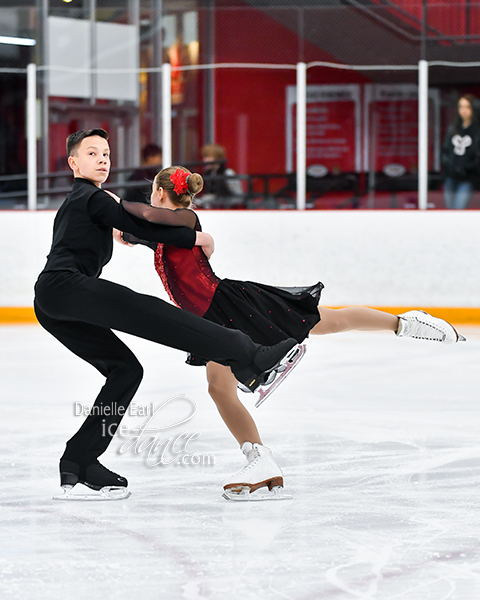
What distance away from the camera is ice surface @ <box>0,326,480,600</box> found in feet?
6.57

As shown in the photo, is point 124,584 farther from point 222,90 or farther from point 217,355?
point 222,90

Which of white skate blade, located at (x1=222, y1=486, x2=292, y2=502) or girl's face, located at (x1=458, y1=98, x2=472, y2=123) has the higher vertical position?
girl's face, located at (x1=458, y1=98, x2=472, y2=123)

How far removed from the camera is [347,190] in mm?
7152

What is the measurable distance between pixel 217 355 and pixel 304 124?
4895mm

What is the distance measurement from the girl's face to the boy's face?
4.96 m

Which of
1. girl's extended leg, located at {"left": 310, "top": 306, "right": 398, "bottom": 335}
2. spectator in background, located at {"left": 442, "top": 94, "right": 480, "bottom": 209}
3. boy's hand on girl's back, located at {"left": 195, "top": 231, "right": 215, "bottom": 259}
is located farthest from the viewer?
spectator in background, located at {"left": 442, "top": 94, "right": 480, "bottom": 209}

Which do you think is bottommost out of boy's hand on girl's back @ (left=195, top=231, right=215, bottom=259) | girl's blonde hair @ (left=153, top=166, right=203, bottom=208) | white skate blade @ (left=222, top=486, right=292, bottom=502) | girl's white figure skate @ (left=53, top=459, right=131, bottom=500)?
white skate blade @ (left=222, top=486, right=292, bottom=502)

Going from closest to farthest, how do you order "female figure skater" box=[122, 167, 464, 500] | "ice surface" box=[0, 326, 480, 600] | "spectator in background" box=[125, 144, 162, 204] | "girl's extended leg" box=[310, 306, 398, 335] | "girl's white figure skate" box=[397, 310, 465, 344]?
"ice surface" box=[0, 326, 480, 600], "female figure skater" box=[122, 167, 464, 500], "girl's extended leg" box=[310, 306, 398, 335], "girl's white figure skate" box=[397, 310, 465, 344], "spectator in background" box=[125, 144, 162, 204]

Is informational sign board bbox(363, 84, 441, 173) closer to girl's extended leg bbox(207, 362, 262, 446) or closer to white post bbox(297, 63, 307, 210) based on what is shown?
white post bbox(297, 63, 307, 210)

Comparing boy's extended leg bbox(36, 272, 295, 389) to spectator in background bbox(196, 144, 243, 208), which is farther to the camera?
spectator in background bbox(196, 144, 243, 208)

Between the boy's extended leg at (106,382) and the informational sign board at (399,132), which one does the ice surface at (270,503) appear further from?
the informational sign board at (399,132)

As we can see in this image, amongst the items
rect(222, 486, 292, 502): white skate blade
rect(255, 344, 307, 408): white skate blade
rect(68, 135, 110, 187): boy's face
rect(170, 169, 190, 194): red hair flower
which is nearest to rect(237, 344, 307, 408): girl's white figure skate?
rect(255, 344, 307, 408): white skate blade

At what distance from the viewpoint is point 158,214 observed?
2500 millimetres

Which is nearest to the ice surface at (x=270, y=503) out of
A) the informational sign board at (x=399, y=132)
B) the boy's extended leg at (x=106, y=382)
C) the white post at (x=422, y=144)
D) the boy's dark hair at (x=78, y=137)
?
the boy's extended leg at (x=106, y=382)
